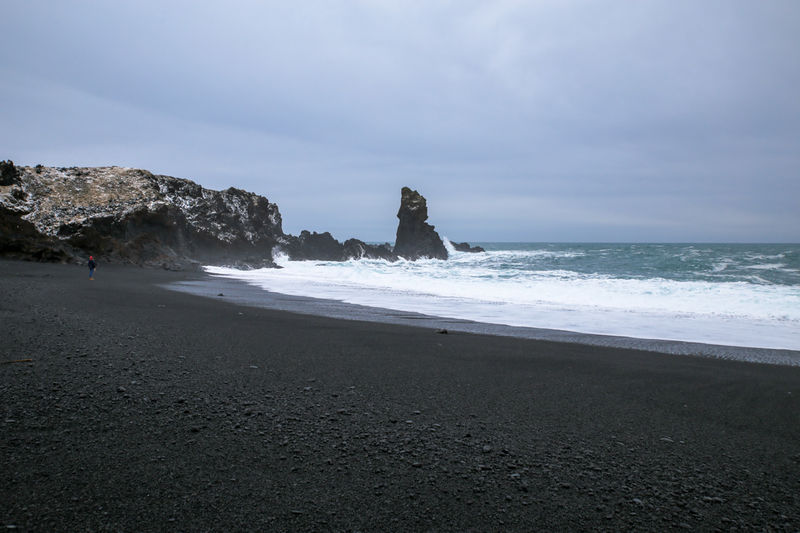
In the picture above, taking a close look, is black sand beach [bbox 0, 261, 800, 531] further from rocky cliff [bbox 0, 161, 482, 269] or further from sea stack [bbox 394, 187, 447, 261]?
sea stack [bbox 394, 187, 447, 261]

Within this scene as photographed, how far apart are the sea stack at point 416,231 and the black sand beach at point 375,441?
5624 cm

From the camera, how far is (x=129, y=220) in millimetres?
31750

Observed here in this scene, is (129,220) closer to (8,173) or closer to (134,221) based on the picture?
(134,221)

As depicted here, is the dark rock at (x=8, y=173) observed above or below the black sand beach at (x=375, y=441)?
above

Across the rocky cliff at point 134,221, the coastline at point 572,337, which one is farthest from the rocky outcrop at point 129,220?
the coastline at point 572,337

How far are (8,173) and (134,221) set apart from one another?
8.23m

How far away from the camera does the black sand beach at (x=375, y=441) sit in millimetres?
1887

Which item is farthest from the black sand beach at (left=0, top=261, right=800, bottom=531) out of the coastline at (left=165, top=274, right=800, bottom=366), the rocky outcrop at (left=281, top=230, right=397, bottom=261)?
the rocky outcrop at (left=281, top=230, right=397, bottom=261)

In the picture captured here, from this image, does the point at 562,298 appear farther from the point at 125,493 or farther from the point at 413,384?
the point at 125,493

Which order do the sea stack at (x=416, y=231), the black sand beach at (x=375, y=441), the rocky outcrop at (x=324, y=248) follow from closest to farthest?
the black sand beach at (x=375, y=441) < the rocky outcrop at (x=324, y=248) < the sea stack at (x=416, y=231)

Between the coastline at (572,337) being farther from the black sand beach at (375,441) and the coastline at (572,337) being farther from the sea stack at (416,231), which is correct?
the sea stack at (416,231)

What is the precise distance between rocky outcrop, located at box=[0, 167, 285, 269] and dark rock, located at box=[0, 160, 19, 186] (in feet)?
1.01

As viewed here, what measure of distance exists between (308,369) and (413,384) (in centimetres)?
106

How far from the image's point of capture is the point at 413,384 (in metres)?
3.87
